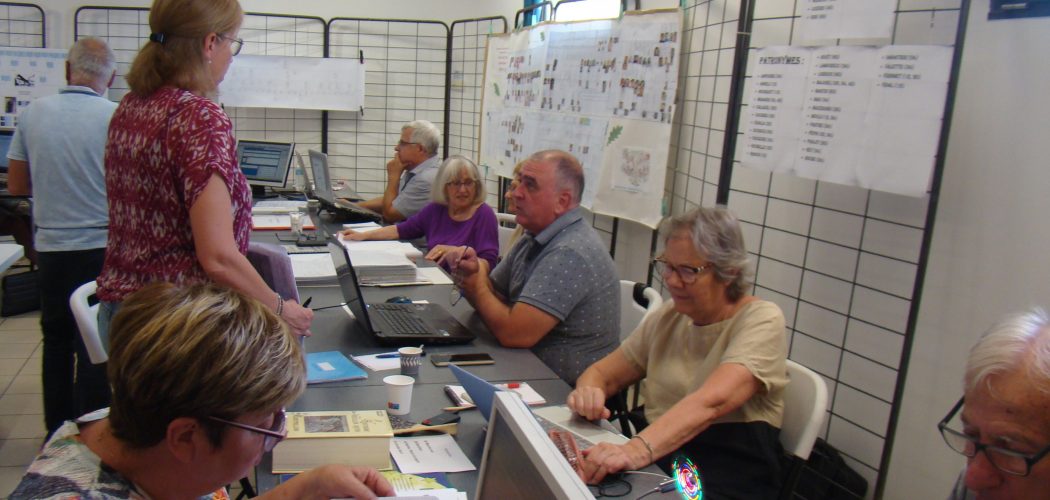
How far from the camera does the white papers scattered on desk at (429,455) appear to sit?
56.8 inches

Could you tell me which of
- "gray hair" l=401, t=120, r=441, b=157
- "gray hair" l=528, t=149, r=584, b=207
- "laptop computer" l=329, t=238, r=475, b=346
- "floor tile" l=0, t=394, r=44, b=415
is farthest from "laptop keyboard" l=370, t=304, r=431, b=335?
"gray hair" l=401, t=120, r=441, b=157

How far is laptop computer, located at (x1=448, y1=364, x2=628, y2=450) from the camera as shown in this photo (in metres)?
1.55

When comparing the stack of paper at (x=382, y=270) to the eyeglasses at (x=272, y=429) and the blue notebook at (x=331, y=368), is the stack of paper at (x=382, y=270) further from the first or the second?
the eyeglasses at (x=272, y=429)

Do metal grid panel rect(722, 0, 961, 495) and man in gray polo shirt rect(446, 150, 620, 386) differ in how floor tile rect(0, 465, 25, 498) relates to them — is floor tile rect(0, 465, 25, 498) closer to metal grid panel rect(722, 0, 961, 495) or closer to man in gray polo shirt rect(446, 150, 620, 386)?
man in gray polo shirt rect(446, 150, 620, 386)

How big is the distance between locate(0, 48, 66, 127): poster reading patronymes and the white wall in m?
5.74


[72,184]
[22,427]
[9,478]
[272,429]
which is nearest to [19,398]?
[22,427]

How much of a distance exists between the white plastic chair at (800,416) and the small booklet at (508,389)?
1.95 feet

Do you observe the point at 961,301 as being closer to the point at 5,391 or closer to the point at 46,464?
the point at 46,464

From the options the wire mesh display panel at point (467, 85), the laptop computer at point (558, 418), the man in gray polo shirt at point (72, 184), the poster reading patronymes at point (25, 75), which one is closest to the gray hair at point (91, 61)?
the man in gray polo shirt at point (72, 184)

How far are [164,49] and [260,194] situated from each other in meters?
3.63

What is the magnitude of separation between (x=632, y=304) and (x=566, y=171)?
509 millimetres

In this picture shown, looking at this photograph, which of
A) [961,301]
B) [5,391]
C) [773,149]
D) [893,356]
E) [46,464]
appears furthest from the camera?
[5,391]

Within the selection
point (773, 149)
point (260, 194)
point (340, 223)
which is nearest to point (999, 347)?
point (773, 149)

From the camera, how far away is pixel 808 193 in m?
2.47
